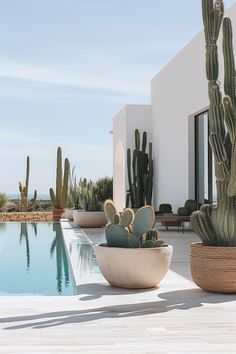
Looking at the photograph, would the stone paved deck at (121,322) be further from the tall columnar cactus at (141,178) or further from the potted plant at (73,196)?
the potted plant at (73,196)

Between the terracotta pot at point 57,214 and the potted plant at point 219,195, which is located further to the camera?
the terracotta pot at point 57,214

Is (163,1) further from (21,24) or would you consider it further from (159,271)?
(159,271)

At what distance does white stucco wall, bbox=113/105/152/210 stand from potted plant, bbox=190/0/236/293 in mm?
12753

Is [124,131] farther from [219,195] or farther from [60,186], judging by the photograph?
[219,195]

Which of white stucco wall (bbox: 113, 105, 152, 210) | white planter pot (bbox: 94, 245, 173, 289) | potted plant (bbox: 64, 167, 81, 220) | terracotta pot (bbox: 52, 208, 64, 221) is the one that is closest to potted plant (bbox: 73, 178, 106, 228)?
potted plant (bbox: 64, 167, 81, 220)

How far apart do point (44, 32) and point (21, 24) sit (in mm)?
899

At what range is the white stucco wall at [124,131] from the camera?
19344mm

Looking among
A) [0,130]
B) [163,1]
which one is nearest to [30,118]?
[0,130]

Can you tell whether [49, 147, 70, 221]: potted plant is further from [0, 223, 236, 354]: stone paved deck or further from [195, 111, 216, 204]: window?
[0, 223, 236, 354]: stone paved deck

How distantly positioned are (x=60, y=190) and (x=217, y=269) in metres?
16.1

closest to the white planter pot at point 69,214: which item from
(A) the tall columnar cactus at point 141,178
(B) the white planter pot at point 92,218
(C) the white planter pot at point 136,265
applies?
(A) the tall columnar cactus at point 141,178

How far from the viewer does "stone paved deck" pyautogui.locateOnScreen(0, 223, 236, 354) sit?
393cm

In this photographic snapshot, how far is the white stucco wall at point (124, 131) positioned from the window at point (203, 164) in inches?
187

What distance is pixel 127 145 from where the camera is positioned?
19.6 meters
